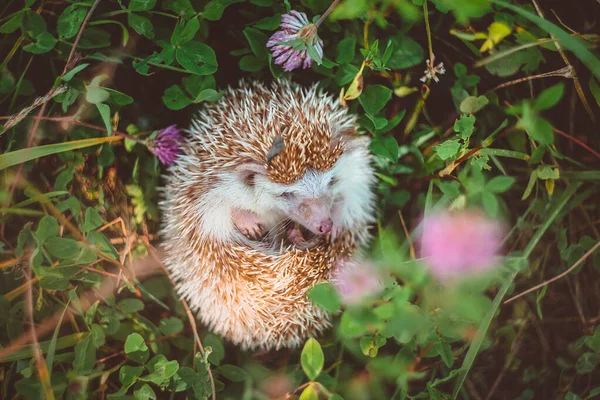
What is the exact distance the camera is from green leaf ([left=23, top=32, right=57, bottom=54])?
1.86m

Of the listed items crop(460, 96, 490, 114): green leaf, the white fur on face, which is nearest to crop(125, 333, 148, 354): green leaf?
the white fur on face

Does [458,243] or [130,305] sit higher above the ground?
[458,243]

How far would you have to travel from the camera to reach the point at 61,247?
1.80 meters

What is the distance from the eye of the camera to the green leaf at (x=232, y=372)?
6.81 feet

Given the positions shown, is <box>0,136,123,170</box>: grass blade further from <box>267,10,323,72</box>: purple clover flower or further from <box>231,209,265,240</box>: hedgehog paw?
<box>267,10,323,72</box>: purple clover flower

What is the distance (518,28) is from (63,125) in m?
1.90

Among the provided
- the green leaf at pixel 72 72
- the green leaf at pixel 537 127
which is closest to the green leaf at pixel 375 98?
the green leaf at pixel 537 127

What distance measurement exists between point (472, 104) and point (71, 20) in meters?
1.59

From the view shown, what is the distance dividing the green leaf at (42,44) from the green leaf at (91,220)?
64 cm

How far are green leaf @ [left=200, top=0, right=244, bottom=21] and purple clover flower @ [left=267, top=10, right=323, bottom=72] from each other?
0.22m

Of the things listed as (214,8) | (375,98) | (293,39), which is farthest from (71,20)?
(375,98)

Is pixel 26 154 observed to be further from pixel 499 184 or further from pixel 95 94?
pixel 499 184

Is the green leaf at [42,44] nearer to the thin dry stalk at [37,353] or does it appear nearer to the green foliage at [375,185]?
the green foliage at [375,185]

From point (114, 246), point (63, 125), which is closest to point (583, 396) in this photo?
point (114, 246)
